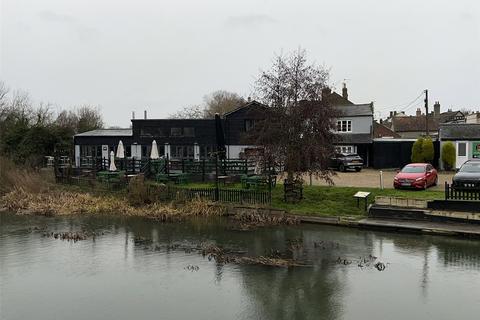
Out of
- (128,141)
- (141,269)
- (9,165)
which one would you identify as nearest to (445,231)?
(141,269)

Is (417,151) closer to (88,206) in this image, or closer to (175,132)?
(175,132)

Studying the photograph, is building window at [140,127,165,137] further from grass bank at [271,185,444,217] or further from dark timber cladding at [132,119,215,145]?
grass bank at [271,185,444,217]

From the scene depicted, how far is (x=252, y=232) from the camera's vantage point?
62.3 feet

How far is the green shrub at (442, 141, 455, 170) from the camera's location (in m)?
34.2

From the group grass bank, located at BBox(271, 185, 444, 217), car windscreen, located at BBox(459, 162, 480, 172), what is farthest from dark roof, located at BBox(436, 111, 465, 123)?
grass bank, located at BBox(271, 185, 444, 217)

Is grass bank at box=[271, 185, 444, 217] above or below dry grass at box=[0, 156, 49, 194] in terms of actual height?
below

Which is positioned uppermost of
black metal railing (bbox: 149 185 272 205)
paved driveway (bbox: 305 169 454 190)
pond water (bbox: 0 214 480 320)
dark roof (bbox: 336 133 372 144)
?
dark roof (bbox: 336 133 372 144)

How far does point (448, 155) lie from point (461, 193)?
16533mm

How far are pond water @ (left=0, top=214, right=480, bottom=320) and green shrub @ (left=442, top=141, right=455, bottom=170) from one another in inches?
738

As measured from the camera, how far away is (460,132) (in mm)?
35531

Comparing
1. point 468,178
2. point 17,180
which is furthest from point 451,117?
point 17,180

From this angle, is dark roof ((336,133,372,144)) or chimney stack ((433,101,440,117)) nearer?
dark roof ((336,133,372,144))

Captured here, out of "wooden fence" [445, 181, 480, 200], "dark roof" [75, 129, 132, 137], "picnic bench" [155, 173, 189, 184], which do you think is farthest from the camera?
"dark roof" [75, 129, 132, 137]

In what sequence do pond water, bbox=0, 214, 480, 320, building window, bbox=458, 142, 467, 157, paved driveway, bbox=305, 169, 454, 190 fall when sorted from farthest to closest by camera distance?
building window, bbox=458, 142, 467, 157 → paved driveway, bbox=305, 169, 454, 190 → pond water, bbox=0, 214, 480, 320
